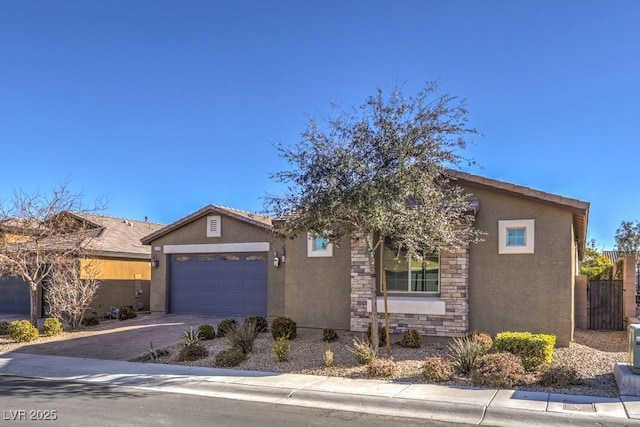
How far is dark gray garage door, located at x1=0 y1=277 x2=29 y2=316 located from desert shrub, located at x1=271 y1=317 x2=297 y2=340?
556 inches

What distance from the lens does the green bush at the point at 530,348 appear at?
34.0ft

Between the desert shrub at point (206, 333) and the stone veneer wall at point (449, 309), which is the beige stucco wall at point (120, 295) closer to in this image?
the desert shrub at point (206, 333)

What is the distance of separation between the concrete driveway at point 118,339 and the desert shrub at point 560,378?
9401 millimetres

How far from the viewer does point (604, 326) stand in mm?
16594

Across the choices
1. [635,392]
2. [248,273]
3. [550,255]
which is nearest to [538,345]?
[635,392]

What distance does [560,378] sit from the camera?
31.4ft

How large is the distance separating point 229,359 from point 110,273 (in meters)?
12.5

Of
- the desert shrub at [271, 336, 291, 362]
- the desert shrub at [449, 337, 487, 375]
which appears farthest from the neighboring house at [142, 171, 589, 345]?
the desert shrub at [271, 336, 291, 362]

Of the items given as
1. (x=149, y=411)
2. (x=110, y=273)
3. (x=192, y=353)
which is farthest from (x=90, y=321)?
(x=149, y=411)

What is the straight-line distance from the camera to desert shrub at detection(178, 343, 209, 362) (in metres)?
12.6

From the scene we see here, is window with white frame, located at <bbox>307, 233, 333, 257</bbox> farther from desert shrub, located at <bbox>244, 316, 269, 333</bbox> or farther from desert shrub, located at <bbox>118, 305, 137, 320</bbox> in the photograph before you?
desert shrub, located at <bbox>118, 305, 137, 320</bbox>

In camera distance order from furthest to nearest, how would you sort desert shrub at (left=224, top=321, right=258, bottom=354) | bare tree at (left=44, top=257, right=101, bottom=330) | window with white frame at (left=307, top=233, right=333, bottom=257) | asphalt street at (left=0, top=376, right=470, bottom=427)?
bare tree at (left=44, top=257, right=101, bottom=330), window with white frame at (left=307, top=233, right=333, bottom=257), desert shrub at (left=224, top=321, right=258, bottom=354), asphalt street at (left=0, top=376, right=470, bottom=427)

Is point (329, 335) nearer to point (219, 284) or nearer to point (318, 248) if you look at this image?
point (318, 248)

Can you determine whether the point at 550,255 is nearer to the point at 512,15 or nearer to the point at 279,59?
the point at 512,15
